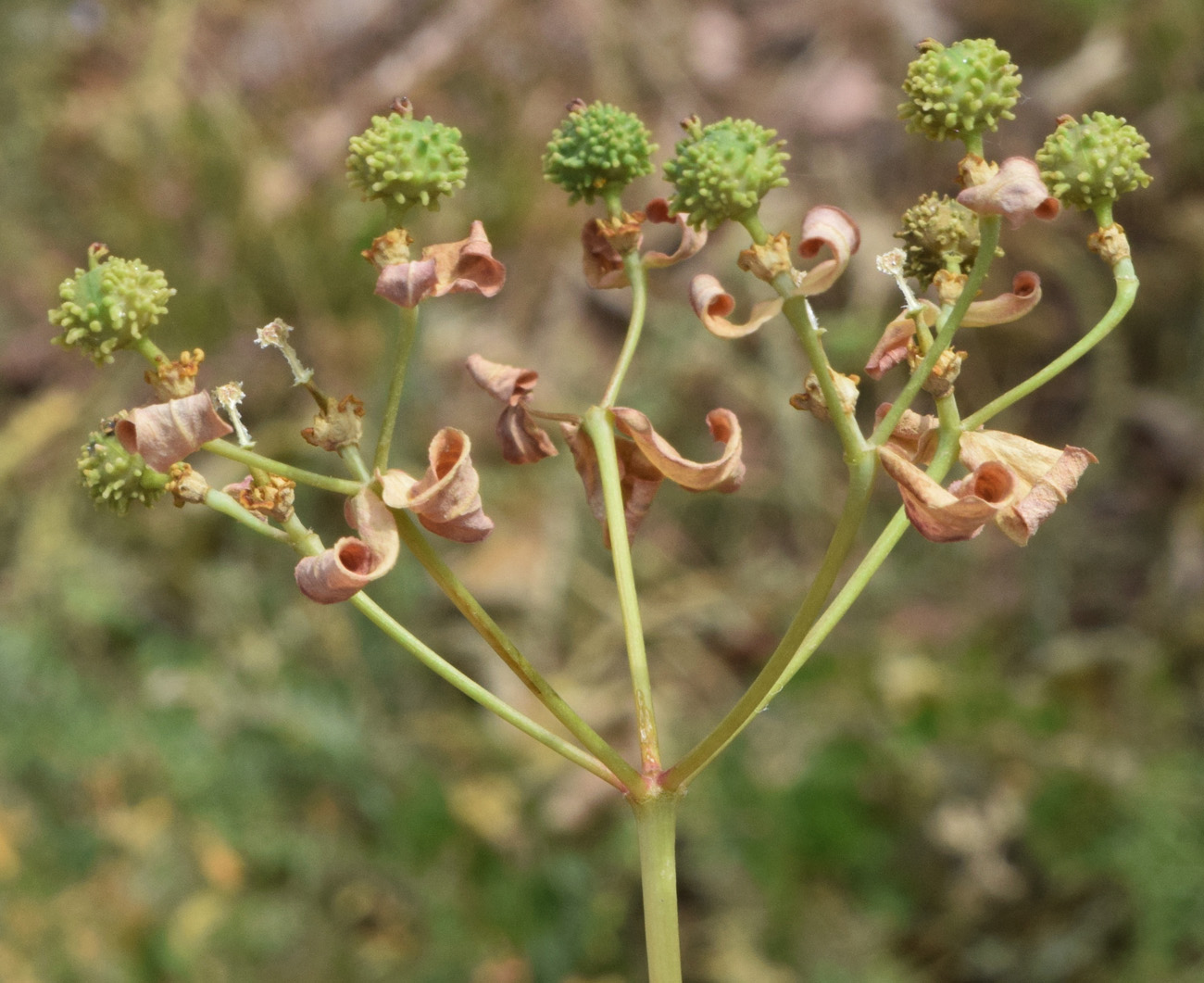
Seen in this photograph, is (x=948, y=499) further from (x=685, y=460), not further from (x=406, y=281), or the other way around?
(x=406, y=281)

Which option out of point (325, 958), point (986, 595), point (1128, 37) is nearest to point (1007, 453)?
point (325, 958)

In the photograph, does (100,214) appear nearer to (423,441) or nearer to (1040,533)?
(423,441)

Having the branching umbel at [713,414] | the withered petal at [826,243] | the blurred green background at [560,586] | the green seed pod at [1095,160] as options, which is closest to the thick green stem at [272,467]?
the branching umbel at [713,414]

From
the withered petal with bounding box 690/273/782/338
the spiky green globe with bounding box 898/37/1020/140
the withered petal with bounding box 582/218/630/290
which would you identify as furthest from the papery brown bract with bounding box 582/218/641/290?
the spiky green globe with bounding box 898/37/1020/140

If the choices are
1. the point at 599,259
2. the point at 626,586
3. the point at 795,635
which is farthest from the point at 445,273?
the point at 795,635

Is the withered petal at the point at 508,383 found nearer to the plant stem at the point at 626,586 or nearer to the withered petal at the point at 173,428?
the plant stem at the point at 626,586

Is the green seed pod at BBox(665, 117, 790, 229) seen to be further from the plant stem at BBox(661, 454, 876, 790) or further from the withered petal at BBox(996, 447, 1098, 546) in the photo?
the withered petal at BBox(996, 447, 1098, 546)
